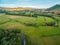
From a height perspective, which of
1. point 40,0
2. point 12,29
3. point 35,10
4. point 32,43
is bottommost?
point 32,43

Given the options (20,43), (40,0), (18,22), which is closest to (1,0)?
(18,22)

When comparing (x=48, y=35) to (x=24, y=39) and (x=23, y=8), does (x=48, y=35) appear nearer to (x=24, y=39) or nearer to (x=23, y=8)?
(x=24, y=39)

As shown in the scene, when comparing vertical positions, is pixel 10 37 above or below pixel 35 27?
below

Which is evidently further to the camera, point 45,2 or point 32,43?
point 45,2
